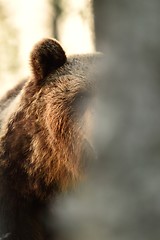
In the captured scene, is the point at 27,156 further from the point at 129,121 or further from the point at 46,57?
the point at 129,121

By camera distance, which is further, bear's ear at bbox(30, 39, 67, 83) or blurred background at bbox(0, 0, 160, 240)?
bear's ear at bbox(30, 39, 67, 83)

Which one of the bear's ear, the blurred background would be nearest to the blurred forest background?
the bear's ear

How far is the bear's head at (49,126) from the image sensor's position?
450cm

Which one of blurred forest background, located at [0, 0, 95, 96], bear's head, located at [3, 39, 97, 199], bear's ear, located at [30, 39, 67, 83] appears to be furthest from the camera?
blurred forest background, located at [0, 0, 95, 96]

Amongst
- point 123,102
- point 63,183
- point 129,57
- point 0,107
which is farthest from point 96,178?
point 0,107

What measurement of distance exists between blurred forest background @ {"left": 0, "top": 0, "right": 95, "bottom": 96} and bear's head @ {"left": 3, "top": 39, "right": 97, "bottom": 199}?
11396 mm

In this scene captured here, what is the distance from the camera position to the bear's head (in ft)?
14.8

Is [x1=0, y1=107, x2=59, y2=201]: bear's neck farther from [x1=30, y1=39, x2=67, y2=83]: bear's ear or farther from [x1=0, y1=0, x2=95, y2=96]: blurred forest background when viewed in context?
[x1=0, y1=0, x2=95, y2=96]: blurred forest background

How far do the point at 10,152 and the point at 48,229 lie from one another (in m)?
0.76

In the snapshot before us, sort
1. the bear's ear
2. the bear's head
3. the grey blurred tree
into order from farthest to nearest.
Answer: the bear's ear < the bear's head < the grey blurred tree

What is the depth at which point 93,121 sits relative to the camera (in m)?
3.82

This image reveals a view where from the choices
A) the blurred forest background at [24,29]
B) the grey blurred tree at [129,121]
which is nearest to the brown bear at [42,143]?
the grey blurred tree at [129,121]

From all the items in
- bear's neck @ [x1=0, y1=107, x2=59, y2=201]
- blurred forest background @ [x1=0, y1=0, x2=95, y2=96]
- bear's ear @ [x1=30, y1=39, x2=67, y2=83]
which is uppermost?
blurred forest background @ [x1=0, y1=0, x2=95, y2=96]

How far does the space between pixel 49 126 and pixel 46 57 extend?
2.04 ft
